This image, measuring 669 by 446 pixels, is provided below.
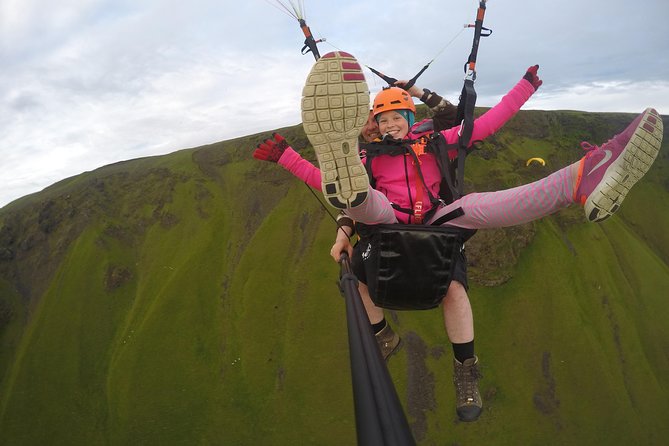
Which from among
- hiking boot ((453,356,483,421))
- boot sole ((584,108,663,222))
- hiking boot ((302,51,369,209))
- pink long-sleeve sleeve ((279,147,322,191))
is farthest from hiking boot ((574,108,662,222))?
pink long-sleeve sleeve ((279,147,322,191))

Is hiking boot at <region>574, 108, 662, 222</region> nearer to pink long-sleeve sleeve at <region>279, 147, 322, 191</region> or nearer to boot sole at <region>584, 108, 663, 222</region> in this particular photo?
boot sole at <region>584, 108, 663, 222</region>

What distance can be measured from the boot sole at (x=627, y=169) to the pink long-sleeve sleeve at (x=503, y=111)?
1.50 metres

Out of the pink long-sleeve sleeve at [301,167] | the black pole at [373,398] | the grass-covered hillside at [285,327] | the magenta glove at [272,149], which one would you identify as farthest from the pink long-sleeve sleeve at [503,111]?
the grass-covered hillside at [285,327]

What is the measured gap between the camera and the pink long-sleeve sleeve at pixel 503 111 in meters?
4.21

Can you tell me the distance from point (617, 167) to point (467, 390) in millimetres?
2883

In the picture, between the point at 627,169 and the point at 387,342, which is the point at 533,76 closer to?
the point at 627,169

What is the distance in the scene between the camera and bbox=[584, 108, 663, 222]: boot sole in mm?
2705

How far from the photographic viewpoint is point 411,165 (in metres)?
4.19

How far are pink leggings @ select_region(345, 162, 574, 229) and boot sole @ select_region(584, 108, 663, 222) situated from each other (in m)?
0.23

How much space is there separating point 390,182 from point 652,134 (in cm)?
231

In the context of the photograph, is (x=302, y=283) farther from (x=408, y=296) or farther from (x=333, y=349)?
(x=408, y=296)

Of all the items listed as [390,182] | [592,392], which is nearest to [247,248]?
[592,392]

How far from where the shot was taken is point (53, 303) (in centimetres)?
5319

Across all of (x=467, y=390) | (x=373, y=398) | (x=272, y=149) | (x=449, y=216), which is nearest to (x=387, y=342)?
(x=467, y=390)
